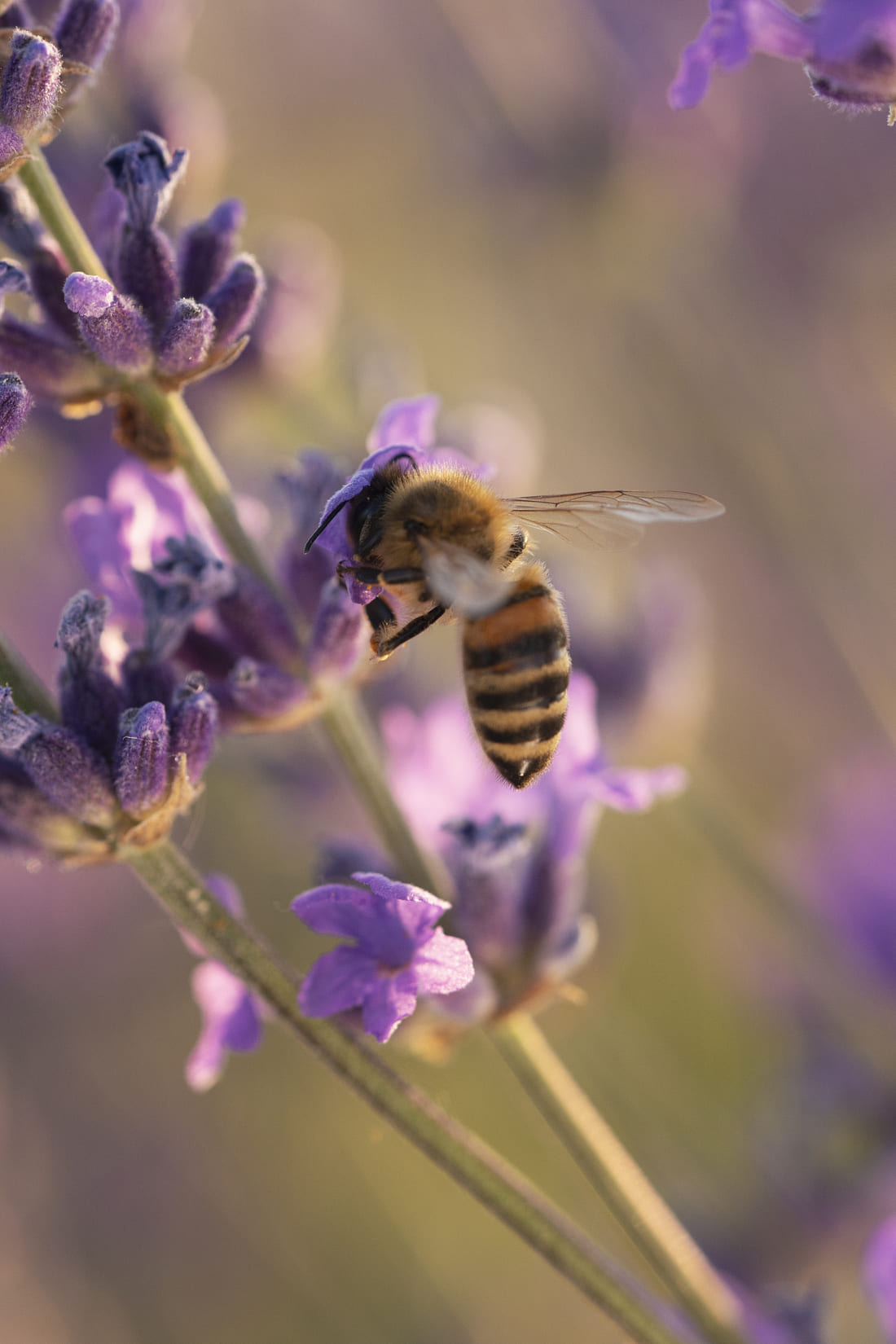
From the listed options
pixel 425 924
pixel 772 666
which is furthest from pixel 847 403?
pixel 425 924

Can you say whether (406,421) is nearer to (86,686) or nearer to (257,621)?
(257,621)

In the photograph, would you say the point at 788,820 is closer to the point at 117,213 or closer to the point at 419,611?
the point at 419,611

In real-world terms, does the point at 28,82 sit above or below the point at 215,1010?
above

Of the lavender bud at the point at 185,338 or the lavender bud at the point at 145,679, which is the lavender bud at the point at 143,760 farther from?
the lavender bud at the point at 185,338

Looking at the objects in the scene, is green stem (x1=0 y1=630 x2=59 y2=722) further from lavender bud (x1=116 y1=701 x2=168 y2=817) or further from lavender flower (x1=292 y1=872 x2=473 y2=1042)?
lavender flower (x1=292 y1=872 x2=473 y2=1042)

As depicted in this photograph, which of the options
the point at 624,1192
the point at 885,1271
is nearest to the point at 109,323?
the point at 624,1192

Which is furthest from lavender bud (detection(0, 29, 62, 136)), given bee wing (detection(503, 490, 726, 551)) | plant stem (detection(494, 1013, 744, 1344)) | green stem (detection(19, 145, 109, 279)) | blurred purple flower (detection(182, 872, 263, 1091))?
plant stem (detection(494, 1013, 744, 1344))
